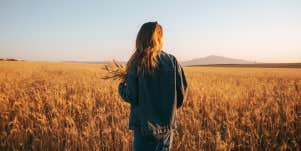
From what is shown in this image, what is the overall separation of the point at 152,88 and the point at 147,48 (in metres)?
0.34

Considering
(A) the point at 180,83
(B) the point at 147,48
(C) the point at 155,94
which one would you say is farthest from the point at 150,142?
(B) the point at 147,48

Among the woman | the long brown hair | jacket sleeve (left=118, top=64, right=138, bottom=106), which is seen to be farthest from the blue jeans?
the long brown hair

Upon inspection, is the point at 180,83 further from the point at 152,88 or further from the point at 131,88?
the point at 131,88

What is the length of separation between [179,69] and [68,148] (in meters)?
2.08

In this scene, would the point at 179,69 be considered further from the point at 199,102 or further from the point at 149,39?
the point at 199,102

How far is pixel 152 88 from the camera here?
6.30ft

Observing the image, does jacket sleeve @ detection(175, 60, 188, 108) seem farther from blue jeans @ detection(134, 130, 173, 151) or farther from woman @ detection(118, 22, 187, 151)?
blue jeans @ detection(134, 130, 173, 151)

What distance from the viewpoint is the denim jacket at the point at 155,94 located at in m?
1.90

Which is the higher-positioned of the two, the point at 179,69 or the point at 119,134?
the point at 179,69

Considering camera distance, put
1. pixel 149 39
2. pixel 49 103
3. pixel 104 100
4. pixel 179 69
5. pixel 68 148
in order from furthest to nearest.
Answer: pixel 104 100
pixel 49 103
pixel 68 148
pixel 179 69
pixel 149 39

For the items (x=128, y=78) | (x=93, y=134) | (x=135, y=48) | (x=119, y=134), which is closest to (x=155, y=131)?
(x=128, y=78)

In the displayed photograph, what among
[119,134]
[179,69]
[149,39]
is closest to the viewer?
[149,39]

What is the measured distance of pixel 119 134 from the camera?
11.2 feet

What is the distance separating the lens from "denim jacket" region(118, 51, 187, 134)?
1901 millimetres
